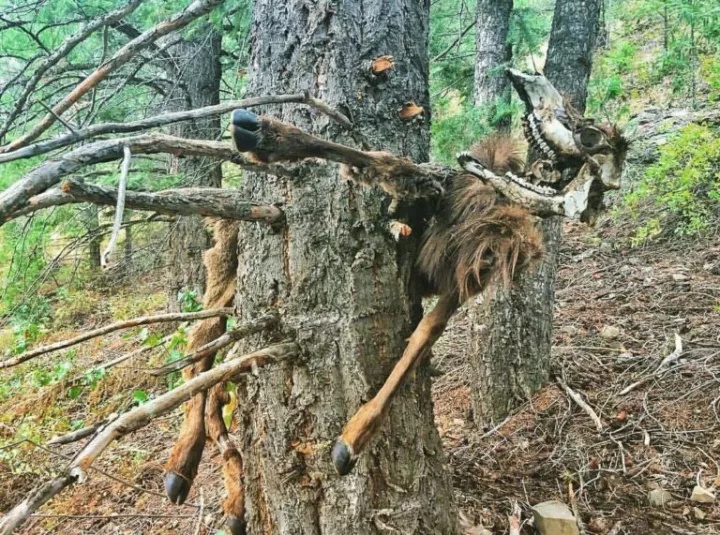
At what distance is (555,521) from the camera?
8.95ft

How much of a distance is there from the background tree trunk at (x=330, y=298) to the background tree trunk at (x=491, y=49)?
4070mm

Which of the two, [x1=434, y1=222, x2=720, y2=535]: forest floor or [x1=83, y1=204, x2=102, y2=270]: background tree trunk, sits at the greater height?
[x1=83, y1=204, x2=102, y2=270]: background tree trunk

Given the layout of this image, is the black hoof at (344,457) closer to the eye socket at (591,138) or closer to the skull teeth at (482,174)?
the skull teeth at (482,174)

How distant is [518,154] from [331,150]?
0.90m

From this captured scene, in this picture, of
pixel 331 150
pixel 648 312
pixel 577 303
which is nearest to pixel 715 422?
pixel 648 312

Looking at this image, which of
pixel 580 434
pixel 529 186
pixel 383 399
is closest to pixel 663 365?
pixel 580 434

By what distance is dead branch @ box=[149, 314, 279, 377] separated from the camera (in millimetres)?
1573

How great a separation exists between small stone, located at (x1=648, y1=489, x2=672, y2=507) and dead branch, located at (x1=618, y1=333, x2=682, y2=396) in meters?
1.12

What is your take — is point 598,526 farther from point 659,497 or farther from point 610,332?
point 610,332

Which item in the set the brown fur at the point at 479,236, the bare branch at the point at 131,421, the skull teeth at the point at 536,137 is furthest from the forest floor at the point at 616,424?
the skull teeth at the point at 536,137

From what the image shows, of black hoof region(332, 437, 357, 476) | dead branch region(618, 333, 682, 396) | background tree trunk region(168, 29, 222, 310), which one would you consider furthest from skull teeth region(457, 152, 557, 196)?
background tree trunk region(168, 29, 222, 310)

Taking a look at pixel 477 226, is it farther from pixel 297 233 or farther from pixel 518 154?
pixel 297 233

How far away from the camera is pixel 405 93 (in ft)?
7.19

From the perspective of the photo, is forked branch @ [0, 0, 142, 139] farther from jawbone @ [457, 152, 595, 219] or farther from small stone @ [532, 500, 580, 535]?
small stone @ [532, 500, 580, 535]
